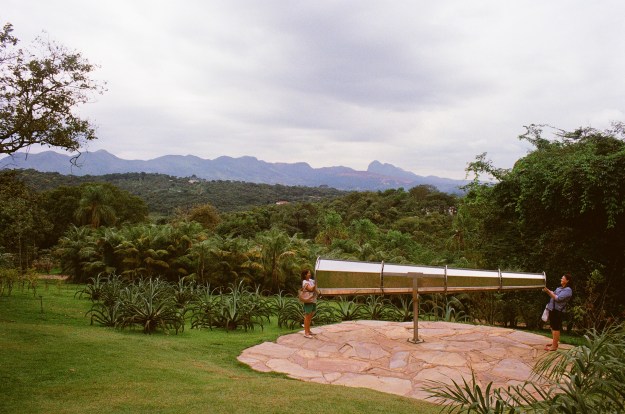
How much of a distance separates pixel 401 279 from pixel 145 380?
4918mm

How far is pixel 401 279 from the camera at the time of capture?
8.72 m

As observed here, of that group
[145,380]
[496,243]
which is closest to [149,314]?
[145,380]

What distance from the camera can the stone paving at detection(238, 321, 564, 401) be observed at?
257 inches

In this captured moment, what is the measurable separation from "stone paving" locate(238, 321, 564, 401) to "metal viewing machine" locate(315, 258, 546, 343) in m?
0.74

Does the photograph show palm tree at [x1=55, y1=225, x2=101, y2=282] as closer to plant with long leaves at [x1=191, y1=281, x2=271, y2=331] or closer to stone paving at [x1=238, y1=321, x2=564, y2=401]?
plant with long leaves at [x1=191, y1=281, x2=271, y2=331]

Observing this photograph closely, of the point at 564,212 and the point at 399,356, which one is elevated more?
the point at 564,212

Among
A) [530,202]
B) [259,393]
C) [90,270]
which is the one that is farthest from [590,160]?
[90,270]

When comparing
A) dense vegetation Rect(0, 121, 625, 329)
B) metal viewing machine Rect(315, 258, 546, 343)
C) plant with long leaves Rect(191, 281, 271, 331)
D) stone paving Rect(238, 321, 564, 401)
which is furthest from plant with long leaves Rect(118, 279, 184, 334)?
dense vegetation Rect(0, 121, 625, 329)

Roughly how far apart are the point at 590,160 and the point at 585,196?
849 millimetres

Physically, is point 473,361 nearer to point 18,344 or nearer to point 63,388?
point 63,388

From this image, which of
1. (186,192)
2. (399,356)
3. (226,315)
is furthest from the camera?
(186,192)

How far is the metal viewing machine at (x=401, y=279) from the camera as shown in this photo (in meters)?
8.55

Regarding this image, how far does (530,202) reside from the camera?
36.9ft

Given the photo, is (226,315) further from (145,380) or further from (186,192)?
(186,192)
